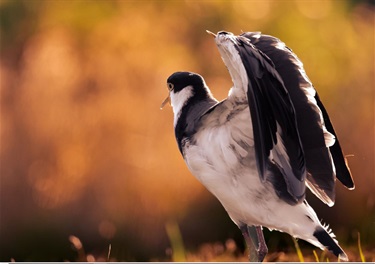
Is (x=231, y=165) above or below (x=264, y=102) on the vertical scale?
below

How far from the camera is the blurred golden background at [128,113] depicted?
3.78m

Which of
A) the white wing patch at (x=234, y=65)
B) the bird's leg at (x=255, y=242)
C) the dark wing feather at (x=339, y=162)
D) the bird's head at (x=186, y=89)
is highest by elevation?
the white wing patch at (x=234, y=65)

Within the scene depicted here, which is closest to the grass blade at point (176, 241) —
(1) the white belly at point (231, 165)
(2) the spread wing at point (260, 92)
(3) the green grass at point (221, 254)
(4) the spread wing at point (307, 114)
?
(3) the green grass at point (221, 254)

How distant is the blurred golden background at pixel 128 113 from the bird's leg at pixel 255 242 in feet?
2.25

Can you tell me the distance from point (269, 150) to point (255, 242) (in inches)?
22.8

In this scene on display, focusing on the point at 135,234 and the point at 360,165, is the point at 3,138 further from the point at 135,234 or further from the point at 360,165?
the point at 360,165

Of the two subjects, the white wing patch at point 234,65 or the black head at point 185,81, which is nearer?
the white wing patch at point 234,65

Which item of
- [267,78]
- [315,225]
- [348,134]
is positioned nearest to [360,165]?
[348,134]

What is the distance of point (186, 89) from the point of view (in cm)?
299

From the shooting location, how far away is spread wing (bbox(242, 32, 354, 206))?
9.00ft

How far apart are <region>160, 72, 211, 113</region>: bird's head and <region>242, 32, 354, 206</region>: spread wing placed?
0.28 metres

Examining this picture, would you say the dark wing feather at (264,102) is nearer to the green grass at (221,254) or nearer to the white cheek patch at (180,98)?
the white cheek patch at (180,98)

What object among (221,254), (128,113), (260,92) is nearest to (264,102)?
(260,92)

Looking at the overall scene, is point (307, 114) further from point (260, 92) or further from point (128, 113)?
point (128, 113)
